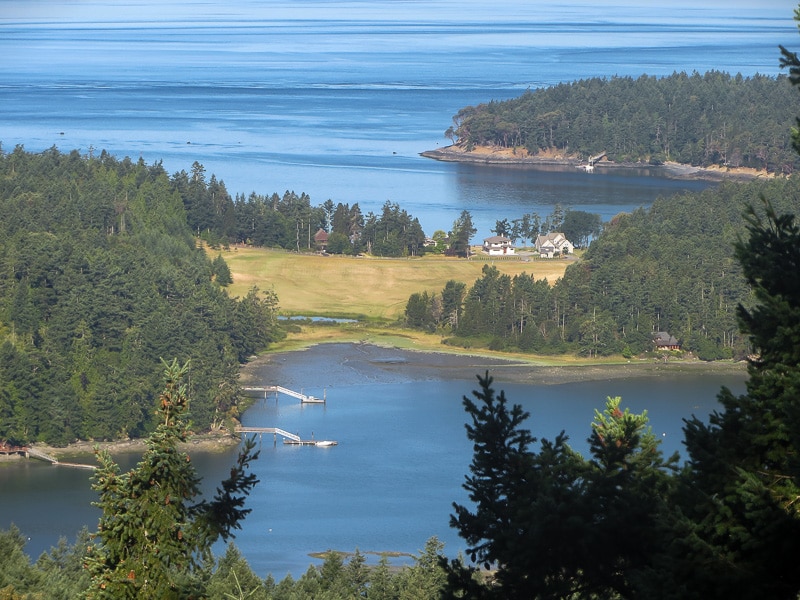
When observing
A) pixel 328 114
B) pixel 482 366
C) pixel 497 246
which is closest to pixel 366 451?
pixel 482 366

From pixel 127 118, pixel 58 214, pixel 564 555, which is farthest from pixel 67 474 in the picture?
pixel 127 118

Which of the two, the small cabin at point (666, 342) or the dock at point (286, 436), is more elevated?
the small cabin at point (666, 342)

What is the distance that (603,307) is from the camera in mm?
60594

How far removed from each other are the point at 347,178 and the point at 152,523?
291 feet

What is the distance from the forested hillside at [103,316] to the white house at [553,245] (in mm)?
16396

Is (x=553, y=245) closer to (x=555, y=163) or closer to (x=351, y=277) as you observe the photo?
(x=351, y=277)

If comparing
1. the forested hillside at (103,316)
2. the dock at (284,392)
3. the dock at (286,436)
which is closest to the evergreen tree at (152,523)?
the forested hillside at (103,316)

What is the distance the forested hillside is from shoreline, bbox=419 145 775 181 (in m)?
41.8

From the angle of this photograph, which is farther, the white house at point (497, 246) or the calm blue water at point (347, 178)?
the white house at point (497, 246)

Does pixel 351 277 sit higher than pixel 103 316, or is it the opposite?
pixel 351 277

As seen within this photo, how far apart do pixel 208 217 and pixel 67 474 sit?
3337 centimetres

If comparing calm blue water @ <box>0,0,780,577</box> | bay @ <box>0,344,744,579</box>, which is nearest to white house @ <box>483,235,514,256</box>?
calm blue water @ <box>0,0,780,577</box>

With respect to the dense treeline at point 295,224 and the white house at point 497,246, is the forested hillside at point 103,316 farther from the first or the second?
the white house at point 497,246

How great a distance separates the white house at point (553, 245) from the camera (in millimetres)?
71500
